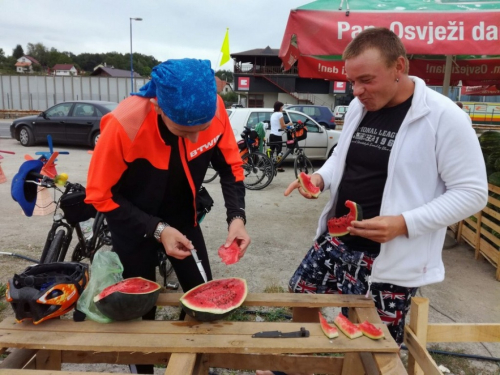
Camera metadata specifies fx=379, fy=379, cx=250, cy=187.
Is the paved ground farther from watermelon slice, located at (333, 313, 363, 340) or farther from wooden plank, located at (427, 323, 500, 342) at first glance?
watermelon slice, located at (333, 313, 363, 340)

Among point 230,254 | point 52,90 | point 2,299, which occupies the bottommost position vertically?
point 2,299

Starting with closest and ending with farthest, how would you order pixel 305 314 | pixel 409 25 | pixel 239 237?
pixel 239 237 → pixel 305 314 → pixel 409 25

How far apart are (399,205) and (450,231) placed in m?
4.90

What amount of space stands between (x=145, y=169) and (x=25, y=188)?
194 cm

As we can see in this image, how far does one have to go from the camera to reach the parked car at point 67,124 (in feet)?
45.0

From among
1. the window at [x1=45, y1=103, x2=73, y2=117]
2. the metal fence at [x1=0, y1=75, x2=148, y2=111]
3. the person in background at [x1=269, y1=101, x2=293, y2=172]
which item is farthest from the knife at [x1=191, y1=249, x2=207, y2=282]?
the metal fence at [x1=0, y1=75, x2=148, y2=111]

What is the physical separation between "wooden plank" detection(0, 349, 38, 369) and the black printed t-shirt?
1.69m

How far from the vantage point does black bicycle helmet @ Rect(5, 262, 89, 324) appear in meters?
1.65

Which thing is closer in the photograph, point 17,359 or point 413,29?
point 17,359

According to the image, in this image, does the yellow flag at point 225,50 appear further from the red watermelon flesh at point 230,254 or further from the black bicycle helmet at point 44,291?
the black bicycle helmet at point 44,291

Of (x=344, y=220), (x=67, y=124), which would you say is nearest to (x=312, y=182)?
(x=344, y=220)

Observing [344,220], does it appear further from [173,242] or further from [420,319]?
[173,242]

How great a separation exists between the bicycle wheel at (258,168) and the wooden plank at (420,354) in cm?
737

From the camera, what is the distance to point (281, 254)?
5191mm
